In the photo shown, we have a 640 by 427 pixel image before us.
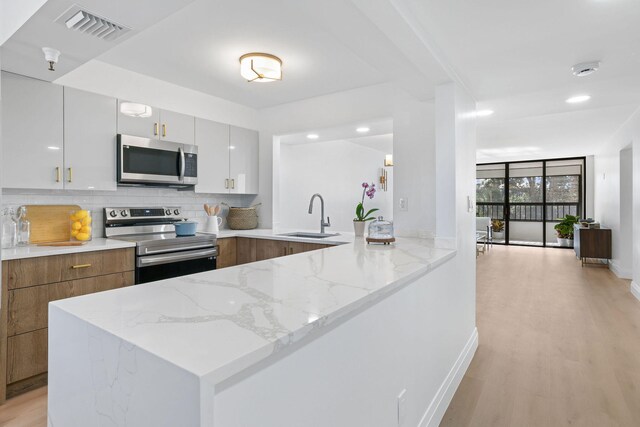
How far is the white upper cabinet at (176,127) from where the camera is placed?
321 cm

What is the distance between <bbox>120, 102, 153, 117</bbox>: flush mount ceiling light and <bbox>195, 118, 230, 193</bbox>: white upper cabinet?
495 millimetres

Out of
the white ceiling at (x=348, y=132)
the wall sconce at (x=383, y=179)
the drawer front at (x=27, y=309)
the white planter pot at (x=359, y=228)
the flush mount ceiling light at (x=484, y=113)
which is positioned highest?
the flush mount ceiling light at (x=484, y=113)

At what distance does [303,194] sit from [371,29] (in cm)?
371

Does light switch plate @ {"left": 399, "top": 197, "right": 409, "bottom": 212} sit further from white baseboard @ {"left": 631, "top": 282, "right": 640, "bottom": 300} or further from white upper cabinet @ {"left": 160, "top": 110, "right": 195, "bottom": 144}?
white baseboard @ {"left": 631, "top": 282, "right": 640, "bottom": 300}

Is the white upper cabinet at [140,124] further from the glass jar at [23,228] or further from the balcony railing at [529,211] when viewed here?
the balcony railing at [529,211]

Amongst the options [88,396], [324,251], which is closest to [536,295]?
[324,251]

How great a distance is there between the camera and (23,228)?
2.51m

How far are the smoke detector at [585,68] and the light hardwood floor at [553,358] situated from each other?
207cm

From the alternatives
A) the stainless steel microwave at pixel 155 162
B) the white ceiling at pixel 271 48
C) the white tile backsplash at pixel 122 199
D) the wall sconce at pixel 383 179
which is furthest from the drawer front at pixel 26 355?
the wall sconce at pixel 383 179

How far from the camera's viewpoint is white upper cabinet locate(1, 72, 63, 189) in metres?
2.35

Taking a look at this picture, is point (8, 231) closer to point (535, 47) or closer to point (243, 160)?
point (243, 160)

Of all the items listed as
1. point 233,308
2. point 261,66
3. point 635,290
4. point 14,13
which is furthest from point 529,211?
point 14,13

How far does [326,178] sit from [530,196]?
6.46m

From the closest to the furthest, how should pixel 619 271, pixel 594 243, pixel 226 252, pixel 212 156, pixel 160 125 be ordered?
pixel 160 125 < pixel 226 252 < pixel 212 156 < pixel 619 271 < pixel 594 243
